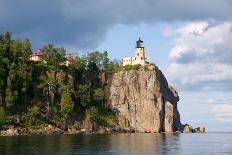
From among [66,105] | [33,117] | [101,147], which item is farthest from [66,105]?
[101,147]

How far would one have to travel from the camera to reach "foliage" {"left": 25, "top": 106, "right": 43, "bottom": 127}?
7094 inches

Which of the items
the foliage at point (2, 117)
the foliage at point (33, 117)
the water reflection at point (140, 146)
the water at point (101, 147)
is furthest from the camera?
the foliage at point (33, 117)

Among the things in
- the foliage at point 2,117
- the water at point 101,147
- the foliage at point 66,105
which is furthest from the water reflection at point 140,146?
the foliage at point 66,105

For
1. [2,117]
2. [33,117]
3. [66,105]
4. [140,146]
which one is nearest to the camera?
[140,146]

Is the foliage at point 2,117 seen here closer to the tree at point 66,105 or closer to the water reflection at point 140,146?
the tree at point 66,105

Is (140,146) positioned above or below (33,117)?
below

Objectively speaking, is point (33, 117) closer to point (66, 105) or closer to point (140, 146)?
point (66, 105)

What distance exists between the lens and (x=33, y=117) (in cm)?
18238

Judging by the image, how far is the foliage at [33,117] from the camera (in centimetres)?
18019

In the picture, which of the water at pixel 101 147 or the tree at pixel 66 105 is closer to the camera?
the water at pixel 101 147

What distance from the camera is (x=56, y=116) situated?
19375cm

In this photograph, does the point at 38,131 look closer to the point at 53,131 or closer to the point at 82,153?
the point at 53,131

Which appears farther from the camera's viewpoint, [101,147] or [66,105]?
[66,105]

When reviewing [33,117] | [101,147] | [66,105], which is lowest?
[101,147]
